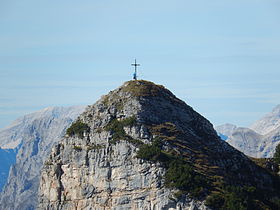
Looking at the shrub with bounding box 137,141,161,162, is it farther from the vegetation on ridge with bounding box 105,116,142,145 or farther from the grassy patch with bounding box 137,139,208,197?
the vegetation on ridge with bounding box 105,116,142,145

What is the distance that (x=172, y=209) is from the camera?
172375 millimetres

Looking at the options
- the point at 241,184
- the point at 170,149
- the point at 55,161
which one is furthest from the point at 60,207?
the point at 241,184

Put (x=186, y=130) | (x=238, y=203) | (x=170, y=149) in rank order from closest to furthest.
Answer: (x=238, y=203) → (x=170, y=149) → (x=186, y=130)

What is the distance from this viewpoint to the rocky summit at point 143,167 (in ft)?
571

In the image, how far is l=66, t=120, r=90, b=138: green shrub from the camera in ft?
640

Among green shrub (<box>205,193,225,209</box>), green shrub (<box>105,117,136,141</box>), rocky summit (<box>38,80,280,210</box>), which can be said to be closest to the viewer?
green shrub (<box>205,193,225,209</box>)

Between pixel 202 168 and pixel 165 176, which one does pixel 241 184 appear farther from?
pixel 165 176

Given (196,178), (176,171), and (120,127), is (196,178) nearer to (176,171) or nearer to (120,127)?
(176,171)

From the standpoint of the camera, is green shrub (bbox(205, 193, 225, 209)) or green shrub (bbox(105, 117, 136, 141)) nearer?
green shrub (bbox(205, 193, 225, 209))

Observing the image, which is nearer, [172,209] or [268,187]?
[172,209]

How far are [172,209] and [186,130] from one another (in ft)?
99.4

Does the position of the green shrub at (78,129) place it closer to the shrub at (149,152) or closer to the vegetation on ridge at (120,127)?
the vegetation on ridge at (120,127)

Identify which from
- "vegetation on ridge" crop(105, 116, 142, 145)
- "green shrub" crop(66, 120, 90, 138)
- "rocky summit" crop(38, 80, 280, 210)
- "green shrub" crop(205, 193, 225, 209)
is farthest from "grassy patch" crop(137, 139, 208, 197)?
"green shrub" crop(66, 120, 90, 138)

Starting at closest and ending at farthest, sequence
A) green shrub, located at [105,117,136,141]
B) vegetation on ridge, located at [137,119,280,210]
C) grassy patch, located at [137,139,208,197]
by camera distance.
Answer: vegetation on ridge, located at [137,119,280,210], grassy patch, located at [137,139,208,197], green shrub, located at [105,117,136,141]
